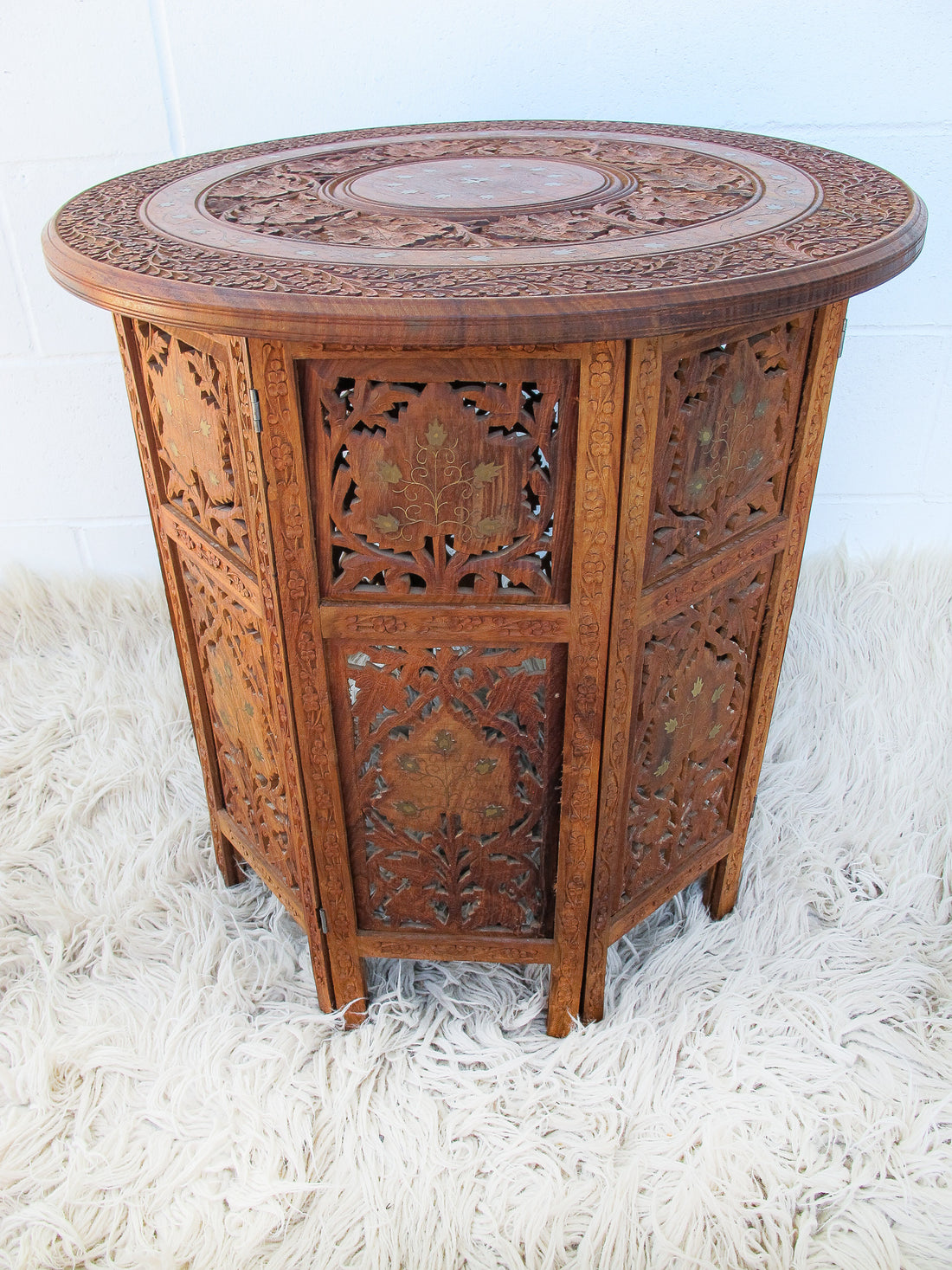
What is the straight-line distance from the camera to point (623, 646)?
839mm

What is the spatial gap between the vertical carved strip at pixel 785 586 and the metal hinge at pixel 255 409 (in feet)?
1.62

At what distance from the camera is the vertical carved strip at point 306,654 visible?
2.40 ft

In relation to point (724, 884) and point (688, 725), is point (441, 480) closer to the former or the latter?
point (688, 725)

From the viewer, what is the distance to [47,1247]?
87cm

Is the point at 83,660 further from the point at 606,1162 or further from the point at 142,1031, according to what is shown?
the point at 606,1162

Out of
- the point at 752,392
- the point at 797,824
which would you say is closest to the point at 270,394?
the point at 752,392

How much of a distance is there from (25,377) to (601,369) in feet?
3.82

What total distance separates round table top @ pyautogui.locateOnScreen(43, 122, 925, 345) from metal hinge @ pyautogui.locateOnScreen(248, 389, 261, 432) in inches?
2.3

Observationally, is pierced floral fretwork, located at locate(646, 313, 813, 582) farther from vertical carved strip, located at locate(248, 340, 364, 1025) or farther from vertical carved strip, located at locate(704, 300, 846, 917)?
vertical carved strip, located at locate(248, 340, 364, 1025)

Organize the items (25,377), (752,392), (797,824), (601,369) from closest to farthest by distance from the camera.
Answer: (601,369) < (752,392) < (797,824) < (25,377)

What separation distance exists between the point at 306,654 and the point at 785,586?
499 mm

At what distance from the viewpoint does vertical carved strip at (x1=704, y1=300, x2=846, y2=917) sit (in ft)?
2.89

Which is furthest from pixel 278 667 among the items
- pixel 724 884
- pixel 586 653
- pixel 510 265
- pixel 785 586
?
pixel 724 884

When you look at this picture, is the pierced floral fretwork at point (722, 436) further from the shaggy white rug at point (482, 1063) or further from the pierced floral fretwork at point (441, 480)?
the shaggy white rug at point (482, 1063)
